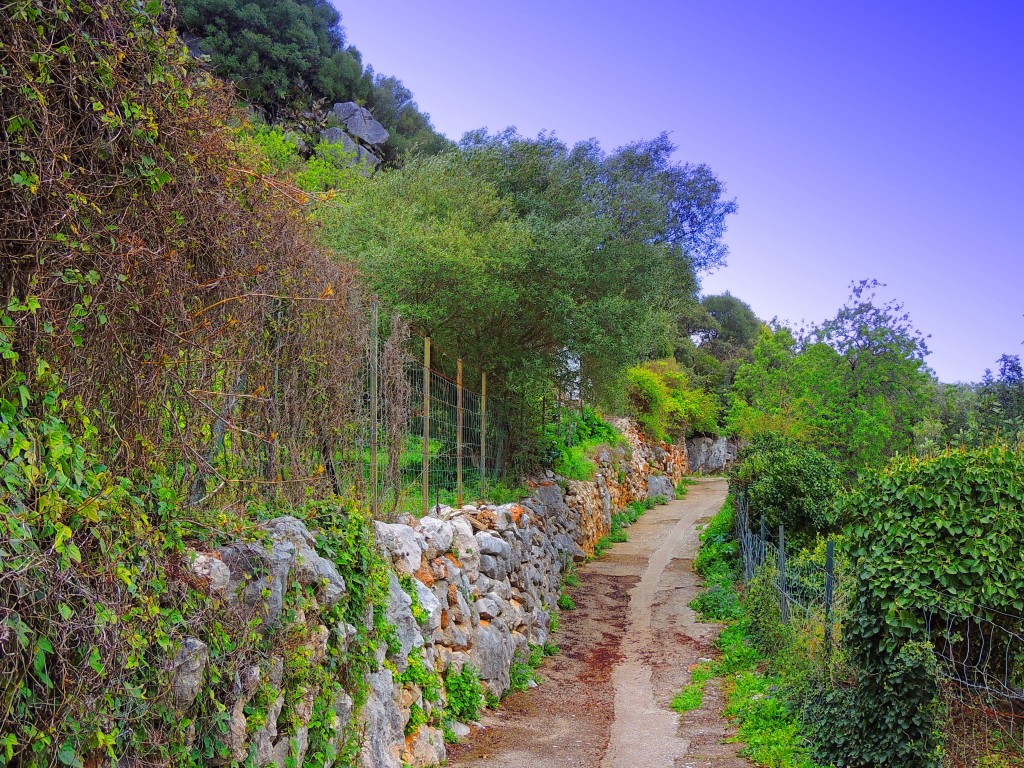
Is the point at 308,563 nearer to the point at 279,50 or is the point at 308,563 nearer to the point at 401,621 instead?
the point at 401,621

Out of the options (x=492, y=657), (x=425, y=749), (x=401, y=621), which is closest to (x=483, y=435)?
(x=492, y=657)

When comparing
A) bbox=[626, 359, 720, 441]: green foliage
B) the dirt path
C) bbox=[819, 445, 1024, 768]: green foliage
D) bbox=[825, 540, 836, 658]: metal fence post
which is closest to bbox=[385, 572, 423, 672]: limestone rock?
the dirt path

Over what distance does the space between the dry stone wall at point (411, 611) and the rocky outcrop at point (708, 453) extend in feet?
85.6

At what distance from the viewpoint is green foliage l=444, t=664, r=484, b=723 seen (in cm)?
890

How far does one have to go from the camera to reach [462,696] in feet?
29.9

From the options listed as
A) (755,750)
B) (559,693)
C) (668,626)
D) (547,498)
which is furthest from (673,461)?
(755,750)

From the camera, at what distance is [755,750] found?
8047 mm

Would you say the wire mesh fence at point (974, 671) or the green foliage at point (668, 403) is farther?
the green foliage at point (668, 403)

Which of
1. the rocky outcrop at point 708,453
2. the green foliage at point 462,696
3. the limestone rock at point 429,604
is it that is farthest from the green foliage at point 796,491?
the rocky outcrop at point 708,453

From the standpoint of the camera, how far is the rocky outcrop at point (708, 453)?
142ft

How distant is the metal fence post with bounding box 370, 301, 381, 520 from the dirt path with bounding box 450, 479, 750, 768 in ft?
8.78

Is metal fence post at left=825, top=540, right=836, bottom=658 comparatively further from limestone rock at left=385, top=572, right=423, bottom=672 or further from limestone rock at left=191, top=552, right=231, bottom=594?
limestone rock at left=191, top=552, right=231, bottom=594

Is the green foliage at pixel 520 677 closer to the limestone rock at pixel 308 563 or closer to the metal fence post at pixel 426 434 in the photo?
the metal fence post at pixel 426 434

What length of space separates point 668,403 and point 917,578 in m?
31.4
